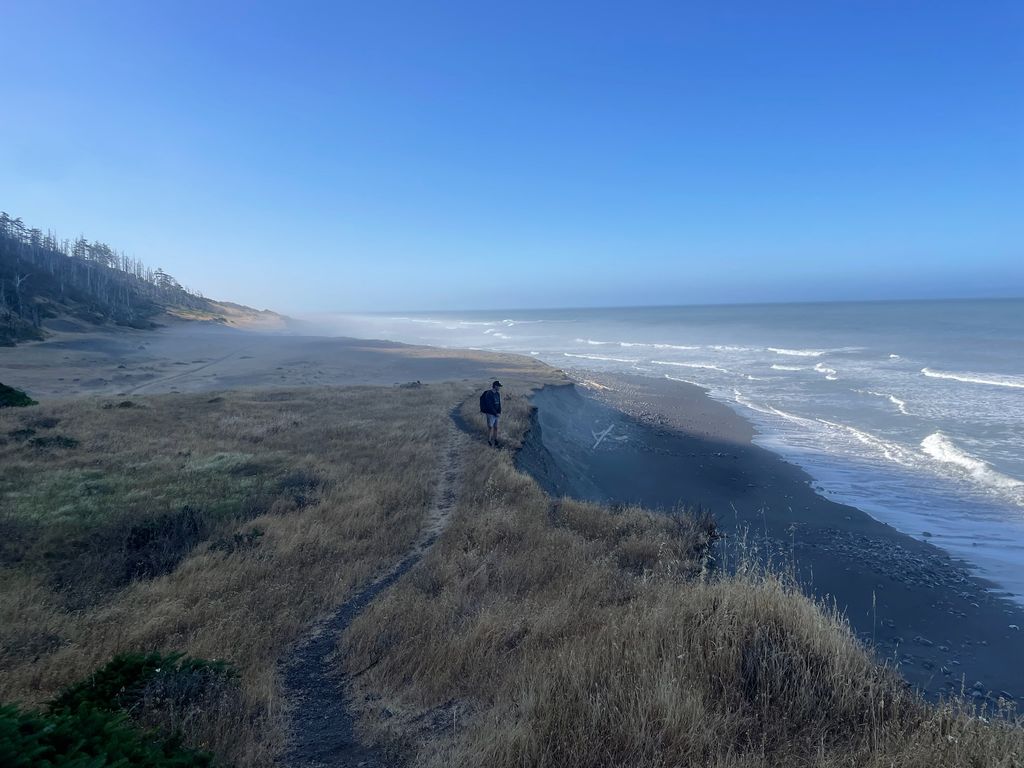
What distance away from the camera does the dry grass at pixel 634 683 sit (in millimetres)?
3967

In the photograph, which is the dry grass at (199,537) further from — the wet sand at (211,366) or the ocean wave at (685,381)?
the ocean wave at (685,381)

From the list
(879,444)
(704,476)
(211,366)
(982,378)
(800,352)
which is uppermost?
(800,352)

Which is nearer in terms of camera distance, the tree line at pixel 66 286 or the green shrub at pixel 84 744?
the green shrub at pixel 84 744

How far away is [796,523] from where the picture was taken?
15.8 m

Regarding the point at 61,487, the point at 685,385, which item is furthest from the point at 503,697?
the point at 685,385

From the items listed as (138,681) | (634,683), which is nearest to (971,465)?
(634,683)

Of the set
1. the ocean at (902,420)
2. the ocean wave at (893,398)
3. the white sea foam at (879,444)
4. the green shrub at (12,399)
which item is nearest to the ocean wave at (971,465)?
the ocean at (902,420)

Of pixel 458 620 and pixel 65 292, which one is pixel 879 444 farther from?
pixel 65 292

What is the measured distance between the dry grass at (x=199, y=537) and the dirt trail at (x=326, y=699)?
198mm

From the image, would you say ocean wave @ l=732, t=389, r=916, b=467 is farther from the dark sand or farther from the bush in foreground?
the bush in foreground

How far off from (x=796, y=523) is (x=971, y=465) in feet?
31.9

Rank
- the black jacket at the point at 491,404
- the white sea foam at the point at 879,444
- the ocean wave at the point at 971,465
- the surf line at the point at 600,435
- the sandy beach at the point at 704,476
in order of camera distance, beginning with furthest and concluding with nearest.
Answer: the surf line at the point at 600,435
the white sea foam at the point at 879,444
the ocean wave at the point at 971,465
the black jacket at the point at 491,404
the sandy beach at the point at 704,476

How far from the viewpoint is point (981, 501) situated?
17438 mm

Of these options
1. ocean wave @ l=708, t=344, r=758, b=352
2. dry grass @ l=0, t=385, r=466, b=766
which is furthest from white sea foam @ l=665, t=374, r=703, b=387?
dry grass @ l=0, t=385, r=466, b=766
